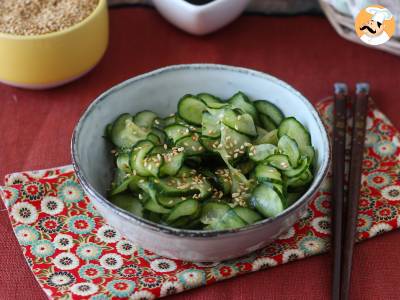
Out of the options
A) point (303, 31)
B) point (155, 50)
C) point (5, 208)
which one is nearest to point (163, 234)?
point (5, 208)

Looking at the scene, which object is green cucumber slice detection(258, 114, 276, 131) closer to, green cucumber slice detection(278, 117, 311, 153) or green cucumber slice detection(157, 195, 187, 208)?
green cucumber slice detection(278, 117, 311, 153)

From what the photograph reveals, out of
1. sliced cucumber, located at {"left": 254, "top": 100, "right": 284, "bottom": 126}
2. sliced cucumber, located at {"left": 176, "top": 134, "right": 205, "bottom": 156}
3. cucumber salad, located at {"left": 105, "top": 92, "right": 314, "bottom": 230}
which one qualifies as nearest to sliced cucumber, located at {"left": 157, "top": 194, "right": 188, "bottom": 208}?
cucumber salad, located at {"left": 105, "top": 92, "right": 314, "bottom": 230}

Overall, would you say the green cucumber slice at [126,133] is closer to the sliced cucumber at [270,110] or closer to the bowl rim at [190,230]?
the bowl rim at [190,230]

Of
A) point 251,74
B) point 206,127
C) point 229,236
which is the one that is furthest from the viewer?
point 251,74

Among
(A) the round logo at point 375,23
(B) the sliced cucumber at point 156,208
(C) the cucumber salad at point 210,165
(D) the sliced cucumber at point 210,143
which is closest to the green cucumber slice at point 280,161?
(C) the cucumber salad at point 210,165

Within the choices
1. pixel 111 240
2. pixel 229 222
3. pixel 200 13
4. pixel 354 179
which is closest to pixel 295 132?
pixel 354 179

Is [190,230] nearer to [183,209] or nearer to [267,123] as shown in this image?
[183,209]

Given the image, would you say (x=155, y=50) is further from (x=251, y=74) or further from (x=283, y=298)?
(x=283, y=298)
